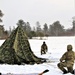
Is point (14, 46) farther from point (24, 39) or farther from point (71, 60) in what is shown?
point (71, 60)

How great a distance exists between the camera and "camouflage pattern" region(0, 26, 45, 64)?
16359 mm

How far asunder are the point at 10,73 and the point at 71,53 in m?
2.38

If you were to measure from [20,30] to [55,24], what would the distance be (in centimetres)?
10520

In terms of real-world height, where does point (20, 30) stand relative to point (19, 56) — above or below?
above

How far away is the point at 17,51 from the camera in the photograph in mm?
16750

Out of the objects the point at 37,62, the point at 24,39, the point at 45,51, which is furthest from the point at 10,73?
the point at 45,51

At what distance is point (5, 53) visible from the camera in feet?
54.6

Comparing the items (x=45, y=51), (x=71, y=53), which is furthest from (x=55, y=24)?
(x=71, y=53)

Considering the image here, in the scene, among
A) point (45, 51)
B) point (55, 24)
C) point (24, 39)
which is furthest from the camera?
point (55, 24)

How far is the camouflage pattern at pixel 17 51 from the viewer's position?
1636 centimetres

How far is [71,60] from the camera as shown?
11398 mm

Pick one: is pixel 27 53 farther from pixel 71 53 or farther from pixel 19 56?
pixel 71 53

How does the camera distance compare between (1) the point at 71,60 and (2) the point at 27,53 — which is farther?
(2) the point at 27,53

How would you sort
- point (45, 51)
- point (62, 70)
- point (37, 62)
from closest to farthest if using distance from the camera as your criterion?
1. point (62, 70)
2. point (37, 62)
3. point (45, 51)
